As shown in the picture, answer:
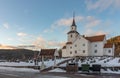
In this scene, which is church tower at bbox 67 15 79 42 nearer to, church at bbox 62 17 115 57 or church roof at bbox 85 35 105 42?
church at bbox 62 17 115 57

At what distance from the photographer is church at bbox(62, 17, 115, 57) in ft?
230

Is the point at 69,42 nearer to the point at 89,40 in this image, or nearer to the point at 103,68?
the point at 89,40

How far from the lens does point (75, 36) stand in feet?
268

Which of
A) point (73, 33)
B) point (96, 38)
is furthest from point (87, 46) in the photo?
point (73, 33)

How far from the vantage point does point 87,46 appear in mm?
73188

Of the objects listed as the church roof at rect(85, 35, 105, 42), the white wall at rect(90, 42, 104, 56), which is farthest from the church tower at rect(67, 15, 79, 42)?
the white wall at rect(90, 42, 104, 56)

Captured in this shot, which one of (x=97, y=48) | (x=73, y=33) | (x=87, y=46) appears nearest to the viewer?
(x=97, y=48)

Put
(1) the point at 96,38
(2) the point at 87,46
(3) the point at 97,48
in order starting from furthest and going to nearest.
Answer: (1) the point at 96,38 < (2) the point at 87,46 < (3) the point at 97,48

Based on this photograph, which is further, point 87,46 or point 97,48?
point 87,46

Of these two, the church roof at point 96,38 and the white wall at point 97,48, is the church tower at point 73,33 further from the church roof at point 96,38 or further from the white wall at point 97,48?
the white wall at point 97,48

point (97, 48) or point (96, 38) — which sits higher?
point (96, 38)

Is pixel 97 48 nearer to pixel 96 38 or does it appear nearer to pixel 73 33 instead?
pixel 96 38

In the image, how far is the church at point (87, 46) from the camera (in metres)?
70.0

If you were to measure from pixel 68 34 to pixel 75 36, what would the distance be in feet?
10.6
